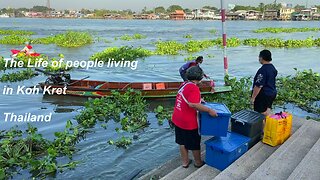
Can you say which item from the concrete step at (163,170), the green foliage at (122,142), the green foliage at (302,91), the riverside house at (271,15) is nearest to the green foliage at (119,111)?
the green foliage at (122,142)

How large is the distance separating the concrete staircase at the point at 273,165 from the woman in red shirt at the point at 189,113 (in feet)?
1.17

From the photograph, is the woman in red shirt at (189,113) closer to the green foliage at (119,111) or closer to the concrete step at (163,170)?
the concrete step at (163,170)

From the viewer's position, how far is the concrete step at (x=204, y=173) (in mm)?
4645

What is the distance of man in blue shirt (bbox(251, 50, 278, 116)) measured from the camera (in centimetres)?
584

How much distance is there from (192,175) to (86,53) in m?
24.1

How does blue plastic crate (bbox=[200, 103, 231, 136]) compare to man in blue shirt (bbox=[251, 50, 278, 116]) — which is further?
man in blue shirt (bbox=[251, 50, 278, 116])

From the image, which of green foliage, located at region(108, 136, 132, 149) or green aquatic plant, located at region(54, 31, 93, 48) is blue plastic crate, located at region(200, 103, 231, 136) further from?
green aquatic plant, located at region(54, 31, 93, 48)

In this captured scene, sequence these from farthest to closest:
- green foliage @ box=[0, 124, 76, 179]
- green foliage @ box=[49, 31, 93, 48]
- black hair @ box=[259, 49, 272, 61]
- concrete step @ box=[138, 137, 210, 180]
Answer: green foliage @ box=[49, 31, 93, 48] < green foliage @ box=[0, 124, 76, 179] < black hair @ box=[259, 49, 272, 61] < concrete step @ box=[138, 137, 210, 180]

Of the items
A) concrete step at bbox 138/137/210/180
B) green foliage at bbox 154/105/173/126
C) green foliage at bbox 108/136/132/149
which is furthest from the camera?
green foliage at bbox 154/105/173/126

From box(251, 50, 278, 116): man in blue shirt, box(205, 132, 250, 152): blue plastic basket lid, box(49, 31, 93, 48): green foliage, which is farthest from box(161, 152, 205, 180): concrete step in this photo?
box(49, 31, 93, 48): green foliage

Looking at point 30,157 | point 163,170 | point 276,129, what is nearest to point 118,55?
point 30,157

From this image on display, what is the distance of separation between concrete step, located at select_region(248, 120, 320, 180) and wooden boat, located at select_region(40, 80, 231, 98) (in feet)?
16.7

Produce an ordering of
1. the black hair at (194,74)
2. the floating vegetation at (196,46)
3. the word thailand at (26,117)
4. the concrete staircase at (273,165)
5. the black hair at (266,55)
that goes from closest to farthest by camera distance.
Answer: the concrete staircase at (273,165)
the black hair at (194,74)
the black hair at (266,55)
the word thailand at (26,117)
the floating vegetation at (196,46)

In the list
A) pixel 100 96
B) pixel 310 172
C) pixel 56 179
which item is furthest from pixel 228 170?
pixel 100 96
